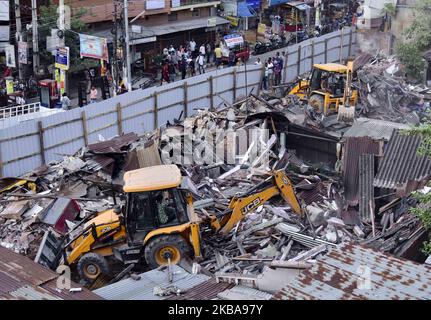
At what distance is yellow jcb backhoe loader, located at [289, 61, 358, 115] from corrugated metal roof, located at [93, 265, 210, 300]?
12.8 metres

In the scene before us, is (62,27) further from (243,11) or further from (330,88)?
(243,11)

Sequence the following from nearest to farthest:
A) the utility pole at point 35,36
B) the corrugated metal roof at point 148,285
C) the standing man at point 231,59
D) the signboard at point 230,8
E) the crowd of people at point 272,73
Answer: the corrugated metal roof at point 148,285
the utility pole at point 35,36
the crowd of people at point 272,73
the standing man at point 231,59
the signboard at point 230,8

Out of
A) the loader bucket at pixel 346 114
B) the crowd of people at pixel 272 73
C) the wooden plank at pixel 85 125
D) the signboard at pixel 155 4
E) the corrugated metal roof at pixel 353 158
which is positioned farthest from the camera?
the signboard at pixel 155 4

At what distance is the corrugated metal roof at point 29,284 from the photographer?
31.2ft

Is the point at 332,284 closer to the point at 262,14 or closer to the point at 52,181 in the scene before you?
the point at 52,181

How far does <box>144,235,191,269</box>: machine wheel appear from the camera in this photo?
11672mm

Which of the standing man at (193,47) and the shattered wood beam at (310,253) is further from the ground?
the standing man at (193,47)

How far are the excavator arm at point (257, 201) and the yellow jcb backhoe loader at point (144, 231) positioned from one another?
0.98 m

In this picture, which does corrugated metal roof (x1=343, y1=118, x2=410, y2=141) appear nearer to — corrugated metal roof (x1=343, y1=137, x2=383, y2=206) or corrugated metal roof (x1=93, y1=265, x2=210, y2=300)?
corrugated metal roof (x1=343, y1=137, x2=383, y2=206)

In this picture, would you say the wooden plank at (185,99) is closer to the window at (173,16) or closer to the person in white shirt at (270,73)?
the person in white shirt at (270,73)

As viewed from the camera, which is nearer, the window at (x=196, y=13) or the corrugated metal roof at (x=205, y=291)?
the corrugated metal roof at (x=205, y=291)

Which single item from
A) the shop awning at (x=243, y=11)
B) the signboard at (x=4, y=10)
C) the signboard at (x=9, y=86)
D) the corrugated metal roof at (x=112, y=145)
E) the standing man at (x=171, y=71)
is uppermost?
the signboard at (x=4, y=10)

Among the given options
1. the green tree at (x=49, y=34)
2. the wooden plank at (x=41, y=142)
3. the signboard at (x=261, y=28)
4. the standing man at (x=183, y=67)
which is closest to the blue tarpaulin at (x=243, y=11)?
the signboard at (x=261, y=28)
